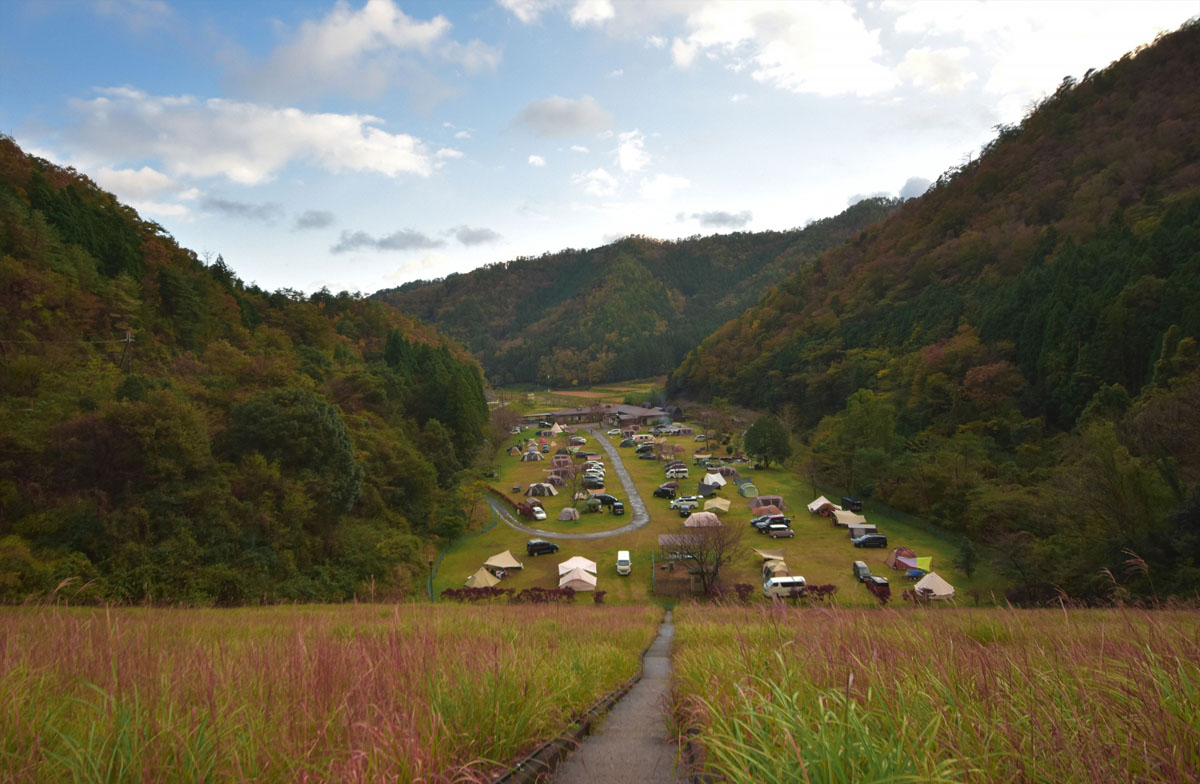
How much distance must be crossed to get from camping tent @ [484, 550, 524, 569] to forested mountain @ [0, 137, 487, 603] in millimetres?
2819

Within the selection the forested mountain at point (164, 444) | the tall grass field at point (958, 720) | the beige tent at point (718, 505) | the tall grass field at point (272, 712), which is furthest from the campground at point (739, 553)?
the tall grass field at point (272, 712)

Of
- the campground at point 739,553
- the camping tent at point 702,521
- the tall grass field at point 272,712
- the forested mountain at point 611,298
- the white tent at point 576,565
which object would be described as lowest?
the campground at point 739,553

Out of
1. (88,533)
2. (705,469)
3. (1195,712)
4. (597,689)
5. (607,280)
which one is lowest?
(705,469)

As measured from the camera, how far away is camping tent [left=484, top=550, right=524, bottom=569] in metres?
22.0

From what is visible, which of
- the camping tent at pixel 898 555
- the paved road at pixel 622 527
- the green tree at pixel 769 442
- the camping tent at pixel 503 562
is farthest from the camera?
the green tree at pixel 769 442

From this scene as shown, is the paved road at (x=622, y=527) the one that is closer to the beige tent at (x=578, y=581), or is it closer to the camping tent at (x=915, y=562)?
the beige tent at (x=578, y=581)

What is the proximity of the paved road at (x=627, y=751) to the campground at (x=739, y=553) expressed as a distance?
14.3 meters

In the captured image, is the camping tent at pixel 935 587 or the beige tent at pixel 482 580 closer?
the camping tent at pixel 935 587

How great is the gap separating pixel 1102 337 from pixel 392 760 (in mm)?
36770

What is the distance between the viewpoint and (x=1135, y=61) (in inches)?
2447

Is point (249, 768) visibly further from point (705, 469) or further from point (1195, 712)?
point (705, 469)

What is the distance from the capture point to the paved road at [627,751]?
2.33 metres

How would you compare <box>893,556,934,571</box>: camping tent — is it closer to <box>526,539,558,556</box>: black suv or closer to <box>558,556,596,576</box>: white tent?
<box>558,556,596,576</box>: white tent

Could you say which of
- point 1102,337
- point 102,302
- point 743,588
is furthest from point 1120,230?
point 102,302
